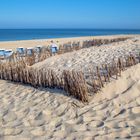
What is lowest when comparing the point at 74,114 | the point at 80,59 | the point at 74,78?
the point at 74,114

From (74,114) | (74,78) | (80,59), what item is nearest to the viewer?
(74,114)

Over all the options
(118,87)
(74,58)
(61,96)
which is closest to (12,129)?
(61,96)

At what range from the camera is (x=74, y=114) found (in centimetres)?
455

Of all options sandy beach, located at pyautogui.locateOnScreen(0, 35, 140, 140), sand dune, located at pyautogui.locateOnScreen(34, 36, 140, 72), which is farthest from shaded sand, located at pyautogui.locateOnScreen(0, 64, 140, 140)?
sand dune, located at pyautogui.locateOnScreen(34, 36, 140, 72)

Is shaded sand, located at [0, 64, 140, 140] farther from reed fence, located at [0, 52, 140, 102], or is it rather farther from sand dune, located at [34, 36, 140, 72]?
sand dune, located at [34, 36, 140, 72]

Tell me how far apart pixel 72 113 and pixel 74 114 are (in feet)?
0.14

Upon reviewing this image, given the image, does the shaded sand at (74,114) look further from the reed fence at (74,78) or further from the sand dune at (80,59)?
the sand dune at (80,59)

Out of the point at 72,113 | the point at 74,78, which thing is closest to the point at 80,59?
the point at 74,78

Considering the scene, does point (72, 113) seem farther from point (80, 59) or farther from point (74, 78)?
point (80, 59)

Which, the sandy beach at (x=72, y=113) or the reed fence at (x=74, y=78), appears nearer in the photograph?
the sandy beach at (x=72, y=113)

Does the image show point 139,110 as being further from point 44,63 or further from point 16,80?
point 44,63

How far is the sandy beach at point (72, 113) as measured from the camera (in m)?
3.97

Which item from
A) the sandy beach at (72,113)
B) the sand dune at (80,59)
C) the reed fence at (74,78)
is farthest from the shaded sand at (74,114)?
the sand dune at (80,59)

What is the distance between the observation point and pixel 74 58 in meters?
8.88
